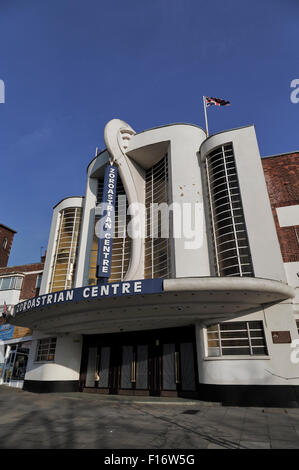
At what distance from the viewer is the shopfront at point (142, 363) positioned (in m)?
15.3

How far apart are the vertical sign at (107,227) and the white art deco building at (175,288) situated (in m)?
1.22

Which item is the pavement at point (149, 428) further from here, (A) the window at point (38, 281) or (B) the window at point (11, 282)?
(B) the window at point (11, 282)

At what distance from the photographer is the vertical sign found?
1678cm

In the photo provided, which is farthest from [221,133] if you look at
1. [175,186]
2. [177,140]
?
[175,186]

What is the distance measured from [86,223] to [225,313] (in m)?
13.1

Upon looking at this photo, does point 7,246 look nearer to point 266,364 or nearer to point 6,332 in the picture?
point 6,332

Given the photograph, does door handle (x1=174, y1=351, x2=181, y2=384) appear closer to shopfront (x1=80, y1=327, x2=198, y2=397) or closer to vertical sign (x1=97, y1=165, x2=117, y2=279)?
shopfront (x1=80, y1=327, x2=198, y2=397)

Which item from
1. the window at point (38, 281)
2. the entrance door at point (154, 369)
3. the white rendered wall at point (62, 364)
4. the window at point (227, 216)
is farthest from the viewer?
the window at point (38, 281)

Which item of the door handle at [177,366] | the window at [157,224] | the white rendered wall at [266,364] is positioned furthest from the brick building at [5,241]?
Result: the white rendered wall at [266,364]

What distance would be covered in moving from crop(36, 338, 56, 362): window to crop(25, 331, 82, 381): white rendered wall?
0.37 meters

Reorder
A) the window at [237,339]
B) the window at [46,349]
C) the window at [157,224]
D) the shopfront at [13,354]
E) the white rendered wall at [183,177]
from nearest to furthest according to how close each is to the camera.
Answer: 1. the window at [237,339]
2. the white rendered wall at [183,177]
3. the window at [157,224]
4. the window at [46,349]
5. the shopfront at [13,354]

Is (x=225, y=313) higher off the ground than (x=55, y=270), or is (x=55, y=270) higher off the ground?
(x=55, y=270)

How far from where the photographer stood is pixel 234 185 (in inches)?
647
